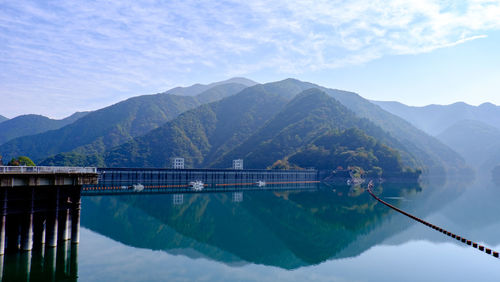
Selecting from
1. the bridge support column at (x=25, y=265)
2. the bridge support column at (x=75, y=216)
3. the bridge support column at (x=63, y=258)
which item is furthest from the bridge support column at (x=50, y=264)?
the bridge support column at (x=75, y=216)

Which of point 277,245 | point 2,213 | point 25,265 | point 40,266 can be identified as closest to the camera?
point 2,213

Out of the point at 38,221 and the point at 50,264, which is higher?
the point at 38,221

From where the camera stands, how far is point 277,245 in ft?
135

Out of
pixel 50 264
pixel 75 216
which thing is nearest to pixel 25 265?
pixel 50 264

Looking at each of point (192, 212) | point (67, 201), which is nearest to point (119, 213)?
point (192, 212)

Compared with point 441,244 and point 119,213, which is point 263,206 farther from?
point 441,244

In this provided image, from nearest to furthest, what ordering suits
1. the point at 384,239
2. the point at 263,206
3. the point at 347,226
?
the point at 384,239
the point at 347,226
the point at 263,206

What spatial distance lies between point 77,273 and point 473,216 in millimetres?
65694

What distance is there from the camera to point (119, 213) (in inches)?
2467

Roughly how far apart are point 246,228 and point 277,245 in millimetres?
10419

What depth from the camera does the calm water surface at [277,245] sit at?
3033cm

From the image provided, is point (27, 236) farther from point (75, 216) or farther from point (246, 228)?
point (246, 228)

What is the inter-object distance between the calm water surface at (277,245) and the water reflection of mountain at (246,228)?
120 millimetres

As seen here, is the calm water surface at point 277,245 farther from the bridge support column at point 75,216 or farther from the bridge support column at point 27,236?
the bridge support column at point 27,236
